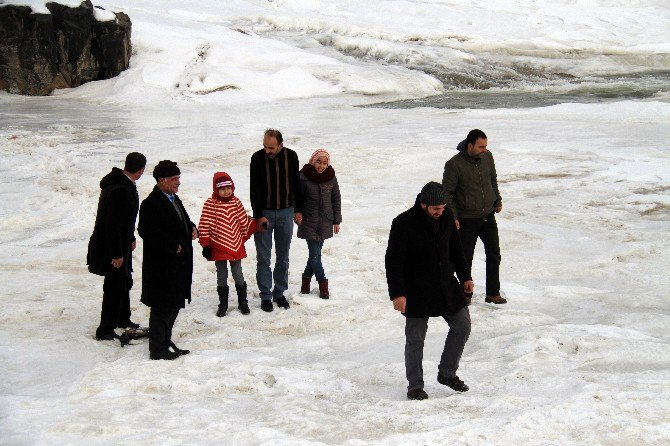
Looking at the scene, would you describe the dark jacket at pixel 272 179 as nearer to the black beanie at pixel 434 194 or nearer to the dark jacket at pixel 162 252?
the dark jacket at pixel 162 252

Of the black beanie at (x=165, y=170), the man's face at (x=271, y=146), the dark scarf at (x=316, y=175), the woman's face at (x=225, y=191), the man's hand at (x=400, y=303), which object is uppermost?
the man's face at (x=271, y=146)

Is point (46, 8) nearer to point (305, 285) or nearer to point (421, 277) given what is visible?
point (305, 285)

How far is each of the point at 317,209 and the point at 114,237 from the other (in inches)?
77.4

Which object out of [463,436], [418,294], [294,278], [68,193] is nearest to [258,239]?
[294,278]

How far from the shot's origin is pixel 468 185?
6.97m

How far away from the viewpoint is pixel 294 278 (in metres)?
8.33

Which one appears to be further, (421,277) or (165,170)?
(165,170)

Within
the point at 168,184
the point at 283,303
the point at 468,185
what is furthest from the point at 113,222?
the point at 468,185

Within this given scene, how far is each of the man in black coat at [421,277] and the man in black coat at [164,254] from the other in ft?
5.68

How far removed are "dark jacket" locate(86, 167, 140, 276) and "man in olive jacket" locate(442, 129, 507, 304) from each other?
2.74 meters

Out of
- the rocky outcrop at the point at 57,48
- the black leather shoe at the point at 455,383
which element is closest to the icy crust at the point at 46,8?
the rocky outcrop at the point at 57,48

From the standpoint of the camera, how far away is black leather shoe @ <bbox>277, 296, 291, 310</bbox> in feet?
23.7

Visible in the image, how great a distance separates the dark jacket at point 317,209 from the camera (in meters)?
7.21

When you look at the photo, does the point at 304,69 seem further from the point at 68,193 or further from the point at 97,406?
the point at 97,406
